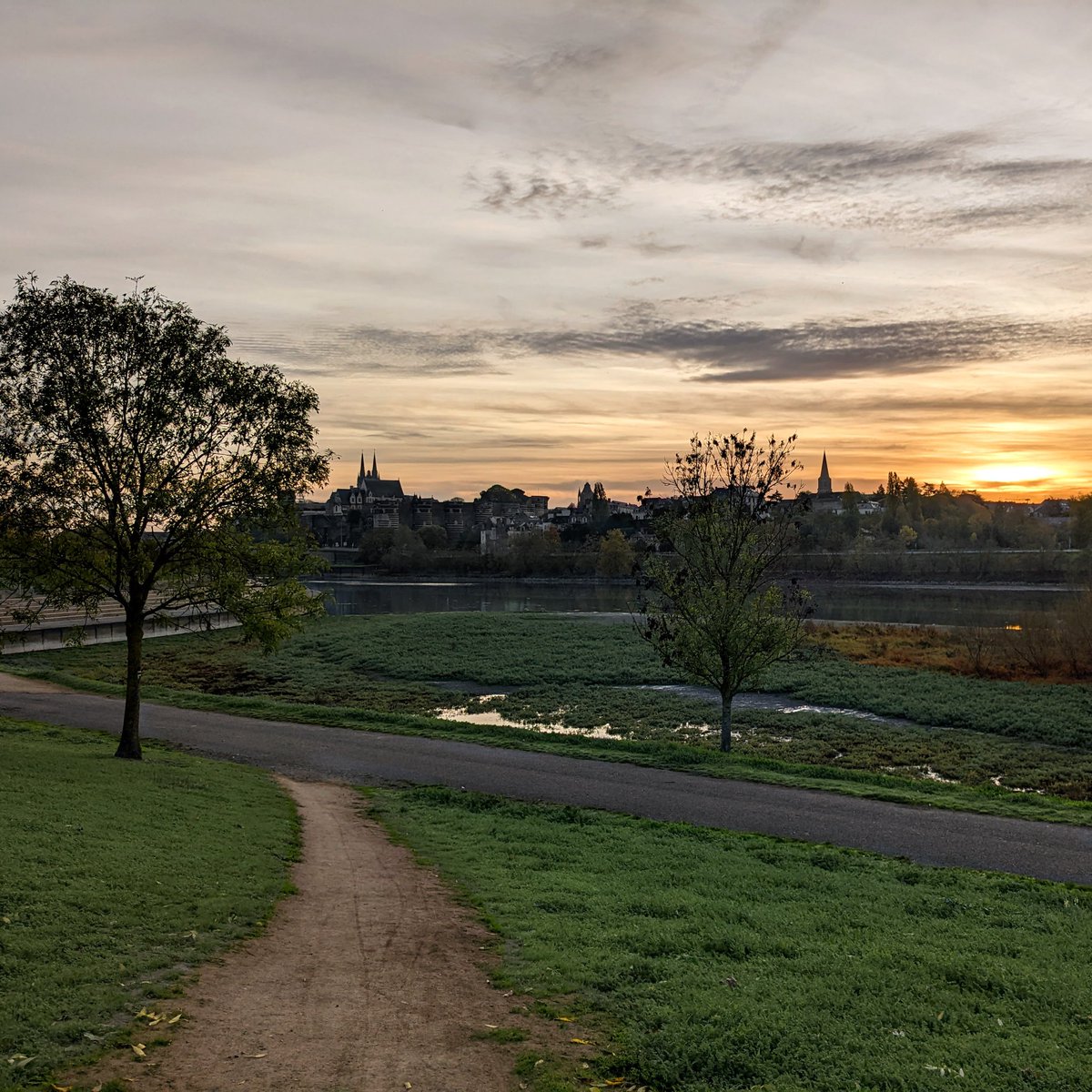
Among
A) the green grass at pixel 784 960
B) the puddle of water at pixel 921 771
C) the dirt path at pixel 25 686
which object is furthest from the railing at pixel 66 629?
the green grass at pixel 784 960

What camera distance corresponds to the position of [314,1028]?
7125 mm

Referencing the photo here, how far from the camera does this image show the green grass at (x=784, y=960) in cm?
679

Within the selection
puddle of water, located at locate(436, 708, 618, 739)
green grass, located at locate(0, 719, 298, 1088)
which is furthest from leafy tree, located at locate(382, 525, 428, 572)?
green grass, located at locate(0, 719, 298, 1088)

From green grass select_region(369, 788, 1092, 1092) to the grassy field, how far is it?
6407mm

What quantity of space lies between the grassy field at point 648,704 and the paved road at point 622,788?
1.02 m

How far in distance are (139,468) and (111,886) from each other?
10994 millimetres

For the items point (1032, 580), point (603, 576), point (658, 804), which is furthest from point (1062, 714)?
point (603, 576)

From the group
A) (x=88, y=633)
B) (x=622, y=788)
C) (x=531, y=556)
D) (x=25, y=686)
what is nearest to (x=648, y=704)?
(x=622, y=788)

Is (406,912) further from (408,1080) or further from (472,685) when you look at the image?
(472,685)

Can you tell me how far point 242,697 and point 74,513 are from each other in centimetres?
1377

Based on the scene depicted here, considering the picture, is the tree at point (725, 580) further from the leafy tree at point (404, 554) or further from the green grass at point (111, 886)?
the leafy tree at point (404, 554)

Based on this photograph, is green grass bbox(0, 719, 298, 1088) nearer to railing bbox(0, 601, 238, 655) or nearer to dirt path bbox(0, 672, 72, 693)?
dirt path bbox(0, 672, 72, 693)

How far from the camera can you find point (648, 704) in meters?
32.5

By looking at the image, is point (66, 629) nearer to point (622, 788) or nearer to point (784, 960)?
point (622, 788)
